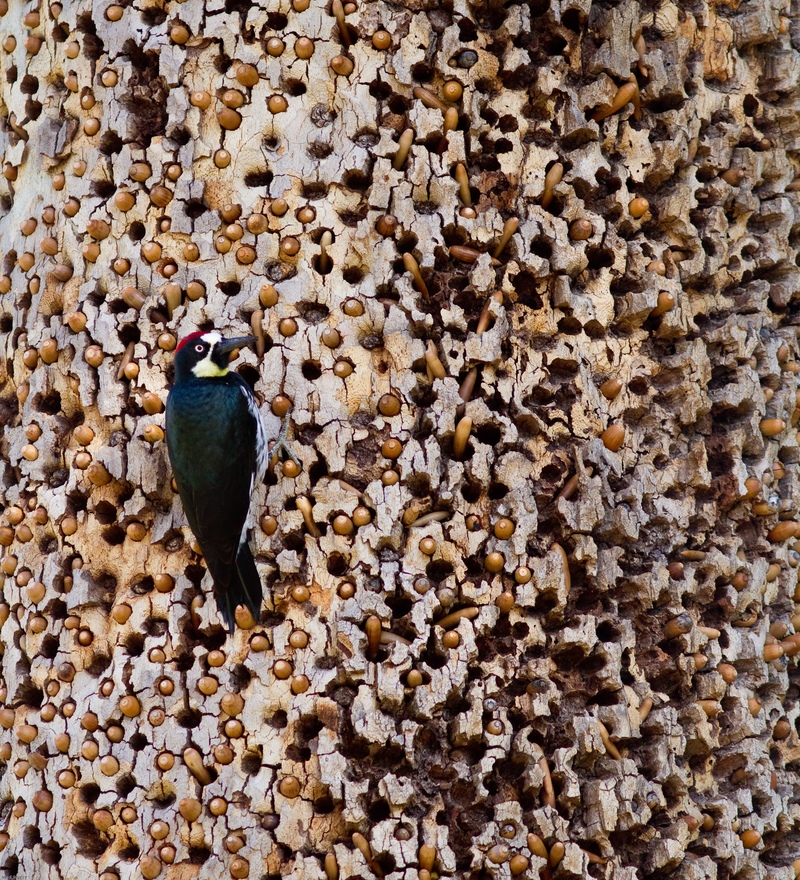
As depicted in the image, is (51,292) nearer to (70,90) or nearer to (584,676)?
(70,90)

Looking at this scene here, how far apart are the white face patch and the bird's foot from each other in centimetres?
22

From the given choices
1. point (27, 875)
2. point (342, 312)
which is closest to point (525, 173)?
point (342, 312)

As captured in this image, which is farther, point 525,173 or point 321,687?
point 525,173

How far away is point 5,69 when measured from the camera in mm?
3570

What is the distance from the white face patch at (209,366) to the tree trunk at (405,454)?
12 cm

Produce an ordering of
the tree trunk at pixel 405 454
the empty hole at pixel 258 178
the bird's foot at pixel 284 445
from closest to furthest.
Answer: the tree trunk at pixel 405 454, the bird's foot at pixel 284 445, the empty hole at pixel 258 178

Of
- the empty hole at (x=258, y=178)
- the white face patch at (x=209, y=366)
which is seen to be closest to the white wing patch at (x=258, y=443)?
the white face patch at (x=209, y=366)

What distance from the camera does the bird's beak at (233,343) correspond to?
9.71 feet

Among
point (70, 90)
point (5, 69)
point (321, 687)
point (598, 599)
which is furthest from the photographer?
point (5, 69)

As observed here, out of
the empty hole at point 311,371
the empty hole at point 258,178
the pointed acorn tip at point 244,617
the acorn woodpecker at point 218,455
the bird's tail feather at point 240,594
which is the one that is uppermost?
the empty hole at point 258,178

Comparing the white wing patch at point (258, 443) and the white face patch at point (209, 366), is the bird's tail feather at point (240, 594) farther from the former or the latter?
the white face patch at point (209, 366)

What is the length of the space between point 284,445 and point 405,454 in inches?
13.2

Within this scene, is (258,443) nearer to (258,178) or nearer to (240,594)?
(240,594)

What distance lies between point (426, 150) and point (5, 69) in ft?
4.87
